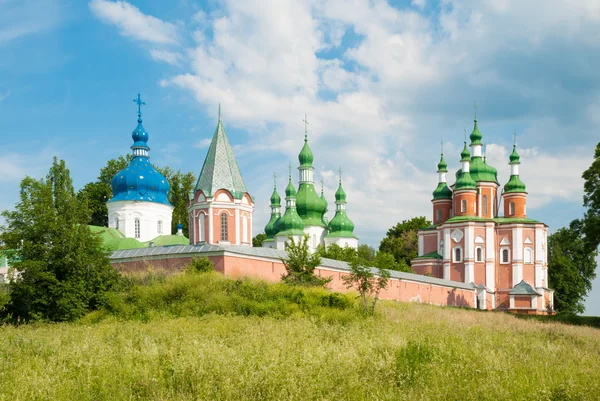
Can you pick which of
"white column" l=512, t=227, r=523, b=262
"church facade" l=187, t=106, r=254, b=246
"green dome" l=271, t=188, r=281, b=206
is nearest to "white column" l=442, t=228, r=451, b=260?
"white column" l=512, t=227, r=523, b=262

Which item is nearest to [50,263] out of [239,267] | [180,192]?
[239,267]

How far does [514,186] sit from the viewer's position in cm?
4938

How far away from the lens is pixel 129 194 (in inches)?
1459

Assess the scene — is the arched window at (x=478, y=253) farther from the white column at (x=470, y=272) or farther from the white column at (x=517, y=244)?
the white column at (x=517, y=244)

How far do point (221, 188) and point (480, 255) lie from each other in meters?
23.1

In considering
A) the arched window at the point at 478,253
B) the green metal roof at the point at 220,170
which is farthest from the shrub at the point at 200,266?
the arched window at the point at 478,253

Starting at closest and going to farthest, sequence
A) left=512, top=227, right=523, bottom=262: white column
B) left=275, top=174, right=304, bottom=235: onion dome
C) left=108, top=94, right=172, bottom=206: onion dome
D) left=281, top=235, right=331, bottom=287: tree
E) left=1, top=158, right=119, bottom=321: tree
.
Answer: left=1, top=158, right=119, bottom=321: tree < left=281, top=235, right=331, bottom=287: tree < left=108, top=94, right=172, bottom=206: onion dome < left=512, top=227, right=523, bottom=262: white column < left=275, top=174, right=304, bottom=235: onion dome

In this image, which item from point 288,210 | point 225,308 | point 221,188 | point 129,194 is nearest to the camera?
point 225,308

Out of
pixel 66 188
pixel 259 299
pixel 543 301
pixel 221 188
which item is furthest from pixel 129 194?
pixel 543 301

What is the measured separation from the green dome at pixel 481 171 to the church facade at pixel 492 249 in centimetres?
78

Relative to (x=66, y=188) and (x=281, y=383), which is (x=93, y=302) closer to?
(x=66, y=188)

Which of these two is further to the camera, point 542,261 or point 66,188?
point 542,261

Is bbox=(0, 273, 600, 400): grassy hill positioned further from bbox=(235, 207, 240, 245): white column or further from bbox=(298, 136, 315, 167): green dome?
bbox=(298, 136, 315, 167): green dome

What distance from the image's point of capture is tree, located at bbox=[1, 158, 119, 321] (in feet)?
63.9
